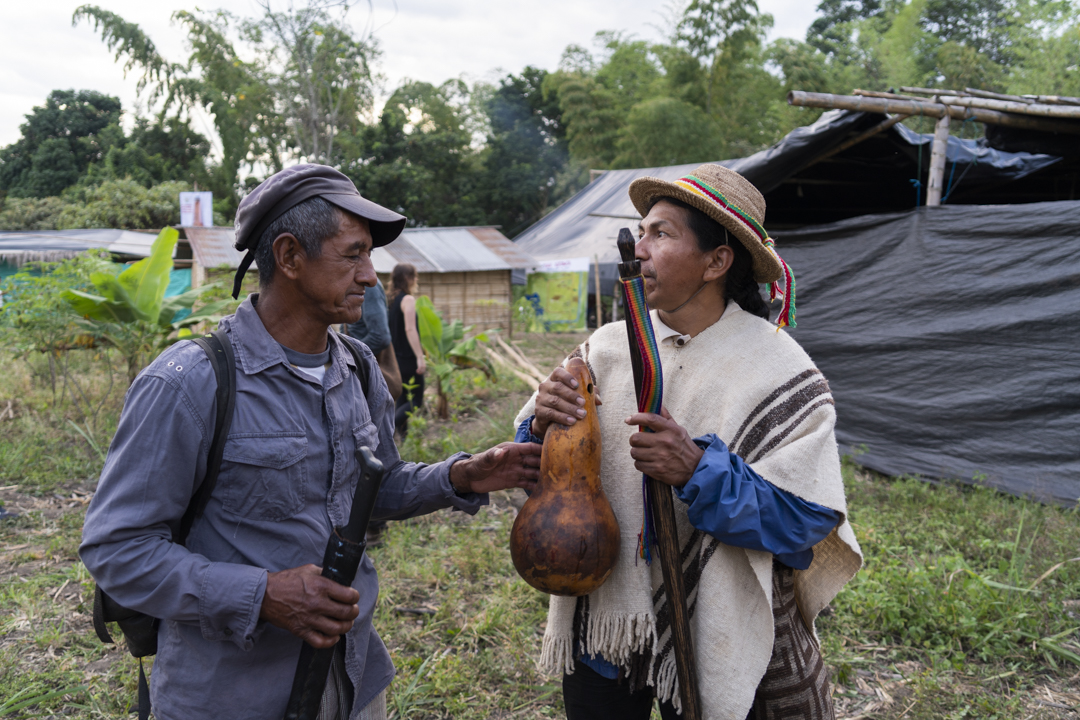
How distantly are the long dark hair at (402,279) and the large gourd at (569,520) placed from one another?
526 cm

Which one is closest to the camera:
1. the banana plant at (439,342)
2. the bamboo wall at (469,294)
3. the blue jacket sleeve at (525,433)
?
the blue jacket sleeve at (525,433)

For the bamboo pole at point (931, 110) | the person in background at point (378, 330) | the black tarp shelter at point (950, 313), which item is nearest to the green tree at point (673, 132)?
the black tarp shelter at point (950, 313)

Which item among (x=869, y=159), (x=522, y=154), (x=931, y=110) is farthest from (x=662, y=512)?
(x=522, y=154)

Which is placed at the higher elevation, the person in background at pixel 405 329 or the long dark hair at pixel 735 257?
the long dark hair at pixel 735 257

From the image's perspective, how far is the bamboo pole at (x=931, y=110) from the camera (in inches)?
213

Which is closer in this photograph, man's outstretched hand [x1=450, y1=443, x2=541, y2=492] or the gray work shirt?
the gray work shirt

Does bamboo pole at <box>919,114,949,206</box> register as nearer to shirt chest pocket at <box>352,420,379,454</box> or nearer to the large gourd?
the large gourd

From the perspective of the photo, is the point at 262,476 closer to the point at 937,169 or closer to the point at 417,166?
the point at 937,169

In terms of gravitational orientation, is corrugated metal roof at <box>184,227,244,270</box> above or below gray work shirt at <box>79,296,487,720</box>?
above

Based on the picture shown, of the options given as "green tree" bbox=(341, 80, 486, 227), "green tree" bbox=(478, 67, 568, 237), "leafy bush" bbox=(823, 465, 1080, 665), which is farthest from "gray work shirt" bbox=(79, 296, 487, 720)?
"green tree" bbox=(478, 67, 568, 237)

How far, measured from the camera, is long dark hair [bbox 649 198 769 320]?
183 centimetres

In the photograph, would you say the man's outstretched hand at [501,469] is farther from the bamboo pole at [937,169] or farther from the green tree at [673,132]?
the green tree at [673,132]

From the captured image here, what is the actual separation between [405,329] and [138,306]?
229 centimetres

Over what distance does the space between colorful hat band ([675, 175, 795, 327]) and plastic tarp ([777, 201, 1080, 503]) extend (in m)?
4.59
